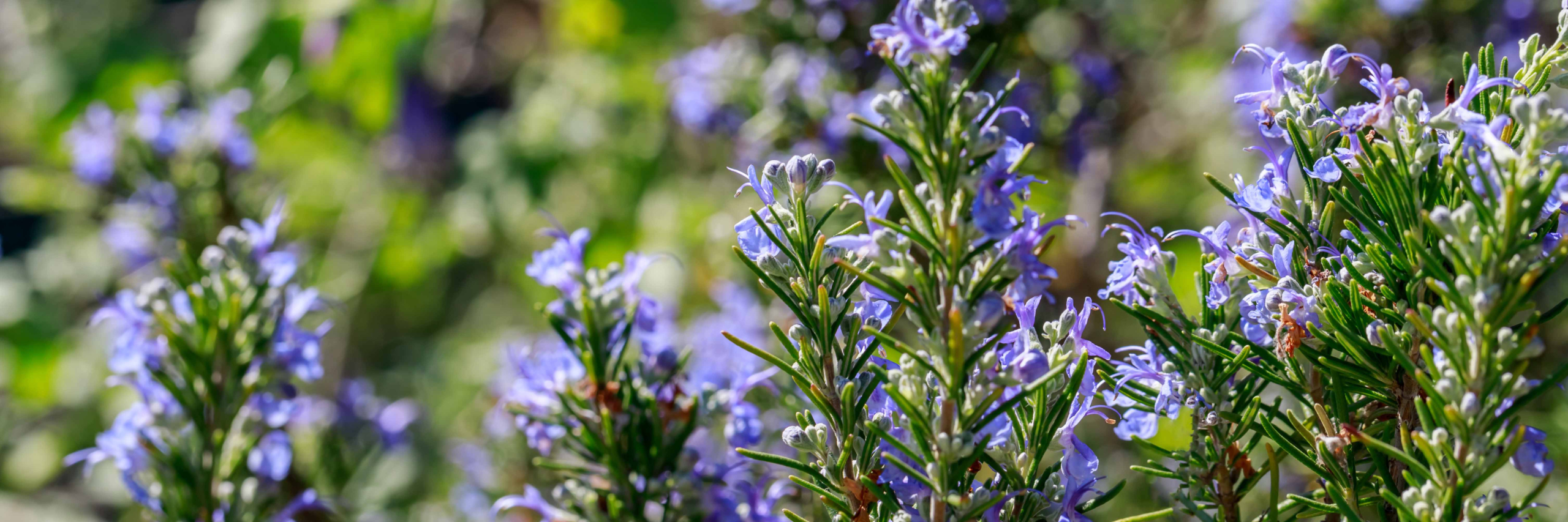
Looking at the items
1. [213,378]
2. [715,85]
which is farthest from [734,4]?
[213,378]

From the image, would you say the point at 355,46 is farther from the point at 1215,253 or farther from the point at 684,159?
the point at 1215,253

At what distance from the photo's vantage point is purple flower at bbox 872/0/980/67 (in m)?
0.59

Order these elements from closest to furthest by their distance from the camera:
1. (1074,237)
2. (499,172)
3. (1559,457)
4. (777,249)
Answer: (777,249), (1559,457), (1074,237), (499,172)

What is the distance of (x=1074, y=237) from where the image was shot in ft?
6.38

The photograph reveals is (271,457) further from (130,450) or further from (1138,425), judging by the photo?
(1138,425)

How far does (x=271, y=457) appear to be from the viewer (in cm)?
107

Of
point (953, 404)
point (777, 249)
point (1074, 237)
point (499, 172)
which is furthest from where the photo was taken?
point (499, 172)

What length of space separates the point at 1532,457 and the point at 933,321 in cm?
36

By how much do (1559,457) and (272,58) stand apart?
2.24 m

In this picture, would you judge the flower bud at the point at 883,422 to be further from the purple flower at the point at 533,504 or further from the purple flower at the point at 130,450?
the purple flower at the point at 130,450

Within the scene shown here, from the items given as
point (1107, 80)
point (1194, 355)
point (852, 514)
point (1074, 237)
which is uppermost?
point (1107, 80)

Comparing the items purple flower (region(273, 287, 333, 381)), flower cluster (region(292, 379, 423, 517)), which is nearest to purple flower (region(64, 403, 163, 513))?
purple flower (region(273, 287, 333, 381))

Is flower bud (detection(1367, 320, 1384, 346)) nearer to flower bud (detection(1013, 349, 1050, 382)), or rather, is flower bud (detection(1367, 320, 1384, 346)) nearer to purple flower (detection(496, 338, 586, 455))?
flower bud (detection(1013, 349, 1050, 382))

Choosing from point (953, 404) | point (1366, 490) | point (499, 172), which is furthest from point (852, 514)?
point (499, 172)
